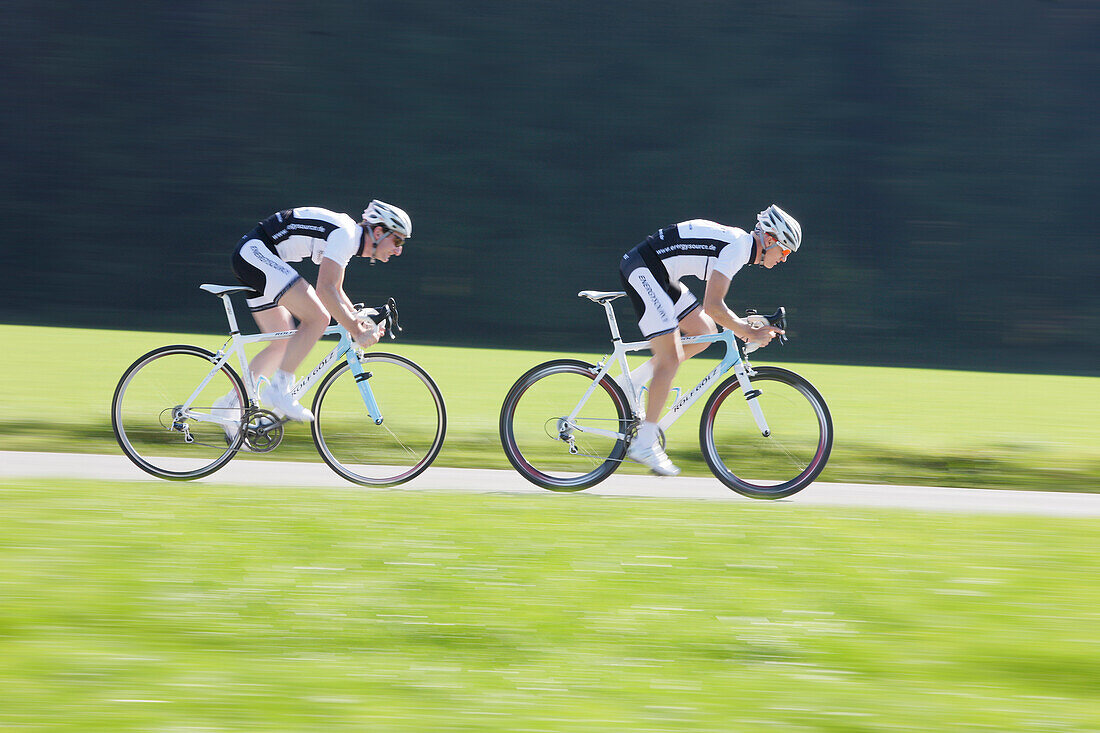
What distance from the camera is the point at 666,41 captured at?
61.8 ft

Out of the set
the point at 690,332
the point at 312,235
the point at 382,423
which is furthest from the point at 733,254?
the point at 312,235

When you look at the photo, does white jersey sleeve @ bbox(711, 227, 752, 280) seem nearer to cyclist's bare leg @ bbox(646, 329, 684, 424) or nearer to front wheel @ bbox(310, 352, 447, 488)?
cyclist's bare leg @ bbox(646, 329, 684, 424)

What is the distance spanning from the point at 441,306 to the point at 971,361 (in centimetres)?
775

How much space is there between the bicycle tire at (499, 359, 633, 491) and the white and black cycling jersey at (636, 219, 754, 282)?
77 cm

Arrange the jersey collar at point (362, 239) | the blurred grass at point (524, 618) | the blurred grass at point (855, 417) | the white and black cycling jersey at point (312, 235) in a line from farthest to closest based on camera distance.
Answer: the blurred grass at point (855, 417) < the jersey collar at point (362, 239) < the white and black cycling jersey at point (312, 235) < the blurred grass at point (524, 618)

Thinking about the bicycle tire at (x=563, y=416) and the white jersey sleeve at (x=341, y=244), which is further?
the bicycle tire at (x=563, y=416)

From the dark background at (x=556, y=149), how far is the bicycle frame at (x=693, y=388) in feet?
34.5

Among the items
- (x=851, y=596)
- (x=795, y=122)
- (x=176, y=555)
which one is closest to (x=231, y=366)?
(x=176, y=555)

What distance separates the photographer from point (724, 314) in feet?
21.6

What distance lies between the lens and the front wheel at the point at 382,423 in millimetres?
6703

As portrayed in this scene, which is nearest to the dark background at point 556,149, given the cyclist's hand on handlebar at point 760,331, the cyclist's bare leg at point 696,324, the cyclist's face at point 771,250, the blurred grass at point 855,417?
the blurred grass at point 855,417

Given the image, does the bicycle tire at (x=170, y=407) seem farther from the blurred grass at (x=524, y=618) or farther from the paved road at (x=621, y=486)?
the blurred grass at (x=524, y=618)

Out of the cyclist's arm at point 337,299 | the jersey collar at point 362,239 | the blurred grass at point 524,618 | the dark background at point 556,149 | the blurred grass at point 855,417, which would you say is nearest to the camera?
the blurred grass at point 524,618

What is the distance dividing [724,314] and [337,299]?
7.18 feet
